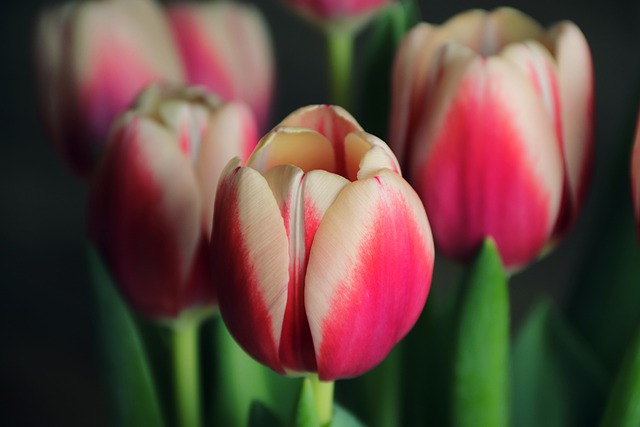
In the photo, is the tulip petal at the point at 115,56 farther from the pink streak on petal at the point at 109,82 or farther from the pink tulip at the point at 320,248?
the pink tulip at the point at 320,248

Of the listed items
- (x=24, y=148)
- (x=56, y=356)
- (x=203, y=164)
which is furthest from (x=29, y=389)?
(x=203, y=164)

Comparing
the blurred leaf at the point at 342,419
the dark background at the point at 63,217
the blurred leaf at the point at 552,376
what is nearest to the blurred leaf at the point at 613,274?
the blurred leaf at the point at 552,376

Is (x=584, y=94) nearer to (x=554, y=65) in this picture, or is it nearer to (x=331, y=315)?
(x=554, y=65)

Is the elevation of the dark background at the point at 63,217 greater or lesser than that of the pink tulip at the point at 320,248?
lesser

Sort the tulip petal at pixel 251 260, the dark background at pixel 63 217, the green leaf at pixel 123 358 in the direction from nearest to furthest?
the tulip petal at pixel 251 260, the green leaf at pixel 123 358, the dark background at pixel 63 217

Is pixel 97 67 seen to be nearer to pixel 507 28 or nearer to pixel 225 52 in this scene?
pixel 225 52

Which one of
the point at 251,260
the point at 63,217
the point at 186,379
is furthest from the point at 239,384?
the point at 63,217

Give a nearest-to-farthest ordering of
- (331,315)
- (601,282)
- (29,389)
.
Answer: (331,315) < (601,282) < (29,389)
